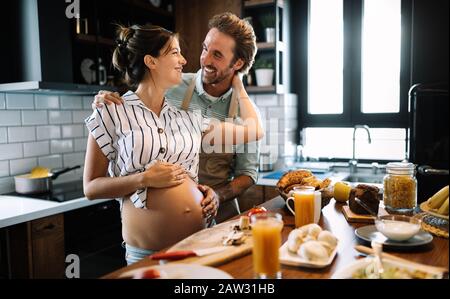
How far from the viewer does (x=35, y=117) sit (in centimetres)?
299

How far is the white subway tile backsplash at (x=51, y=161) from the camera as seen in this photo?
3086 millimetres

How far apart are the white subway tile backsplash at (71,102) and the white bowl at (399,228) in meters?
2.66

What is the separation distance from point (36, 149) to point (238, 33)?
1773mm

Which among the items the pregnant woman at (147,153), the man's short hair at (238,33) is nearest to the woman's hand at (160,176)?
the pregnant woman at (147,153)

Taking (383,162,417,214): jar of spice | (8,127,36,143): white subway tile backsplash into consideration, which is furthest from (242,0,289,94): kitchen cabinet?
(383,162,417,214): jar of spice

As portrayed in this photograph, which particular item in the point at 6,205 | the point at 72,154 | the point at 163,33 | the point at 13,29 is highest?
the point at 13,29

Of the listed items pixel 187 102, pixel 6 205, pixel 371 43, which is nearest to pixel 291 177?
pixel 187 102

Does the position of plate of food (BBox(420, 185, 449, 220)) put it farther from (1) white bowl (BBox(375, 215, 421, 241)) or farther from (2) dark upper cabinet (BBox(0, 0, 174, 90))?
(2) dark upper cabinet (BBox(0, 0, 174, 90))

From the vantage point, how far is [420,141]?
1509mm

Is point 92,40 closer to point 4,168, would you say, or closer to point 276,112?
point 4,168

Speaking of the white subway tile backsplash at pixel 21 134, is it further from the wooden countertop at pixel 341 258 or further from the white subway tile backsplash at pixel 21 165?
the wooden countertop at pixel 341 258

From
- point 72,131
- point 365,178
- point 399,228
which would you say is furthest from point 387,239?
point 72,131

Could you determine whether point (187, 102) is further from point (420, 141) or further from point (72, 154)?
point (72, 154)

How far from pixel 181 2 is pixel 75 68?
127 cm
